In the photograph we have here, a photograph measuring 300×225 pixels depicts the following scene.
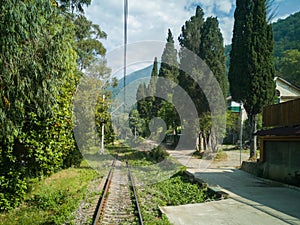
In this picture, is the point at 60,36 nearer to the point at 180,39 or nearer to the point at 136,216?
the point at 136,216

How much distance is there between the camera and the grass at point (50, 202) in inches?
272

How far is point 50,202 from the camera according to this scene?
325 inches

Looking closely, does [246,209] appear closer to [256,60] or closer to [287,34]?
[256,60]

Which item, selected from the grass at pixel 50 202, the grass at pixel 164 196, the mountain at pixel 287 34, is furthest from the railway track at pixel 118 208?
the mountain at pixel 287 34

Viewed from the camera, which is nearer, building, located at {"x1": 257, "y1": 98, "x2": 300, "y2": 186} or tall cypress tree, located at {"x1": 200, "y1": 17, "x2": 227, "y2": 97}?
building, located at {"x1": 257, "y1": 98, "x2": 300, "y2": 186}

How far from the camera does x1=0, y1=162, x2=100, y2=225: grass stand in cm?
690

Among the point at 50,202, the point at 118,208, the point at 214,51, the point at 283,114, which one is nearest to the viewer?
the point at 118,208

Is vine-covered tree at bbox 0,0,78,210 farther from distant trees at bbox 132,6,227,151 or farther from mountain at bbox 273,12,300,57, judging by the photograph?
mountain at bbox 273,12,300,57

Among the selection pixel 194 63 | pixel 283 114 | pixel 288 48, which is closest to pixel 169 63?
pixel 194 63

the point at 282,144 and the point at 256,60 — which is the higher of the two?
the point at 256,60

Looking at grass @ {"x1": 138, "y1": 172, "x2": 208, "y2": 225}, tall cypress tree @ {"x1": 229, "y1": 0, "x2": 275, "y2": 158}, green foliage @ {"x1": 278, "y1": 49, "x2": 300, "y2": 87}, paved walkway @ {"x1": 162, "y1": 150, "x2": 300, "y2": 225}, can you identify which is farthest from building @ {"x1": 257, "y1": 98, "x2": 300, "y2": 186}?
green foliage @ {"x1": 278, "y1": 49, "x2": 300, "y2": 87}

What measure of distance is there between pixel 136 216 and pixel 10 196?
3216mm

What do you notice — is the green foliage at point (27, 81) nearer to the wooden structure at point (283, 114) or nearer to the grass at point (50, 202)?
the grass at point (50, 202)

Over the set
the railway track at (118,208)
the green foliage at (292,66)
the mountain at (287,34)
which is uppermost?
the mountain at (287,34)
